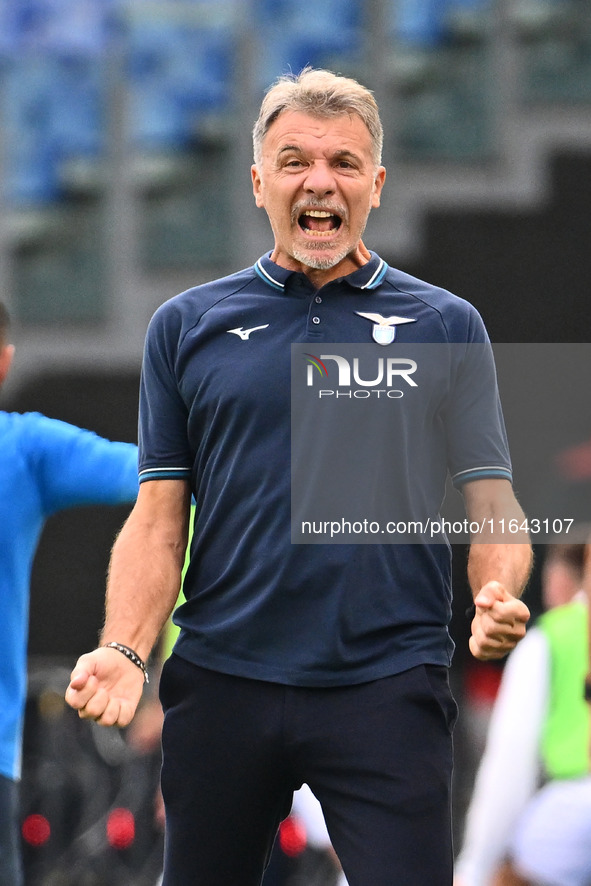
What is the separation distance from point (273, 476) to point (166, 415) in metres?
0.23

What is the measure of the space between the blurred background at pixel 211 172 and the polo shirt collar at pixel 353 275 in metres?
3.37

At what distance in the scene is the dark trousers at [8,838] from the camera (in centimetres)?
284

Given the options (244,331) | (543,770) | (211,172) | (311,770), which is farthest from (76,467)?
(211,172)

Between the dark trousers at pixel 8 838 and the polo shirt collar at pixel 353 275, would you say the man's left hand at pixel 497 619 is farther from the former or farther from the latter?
the dark trousers at pixel 8 838

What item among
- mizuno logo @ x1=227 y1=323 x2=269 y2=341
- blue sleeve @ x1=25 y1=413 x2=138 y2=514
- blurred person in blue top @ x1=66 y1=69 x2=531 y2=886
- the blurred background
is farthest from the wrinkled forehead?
the blurred background

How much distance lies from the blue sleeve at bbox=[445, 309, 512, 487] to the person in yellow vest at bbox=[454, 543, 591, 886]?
1922 millimetres

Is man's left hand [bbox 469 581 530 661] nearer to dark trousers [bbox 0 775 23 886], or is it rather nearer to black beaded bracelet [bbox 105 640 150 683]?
black beaded bracelet [bbox 105 640 150 683]

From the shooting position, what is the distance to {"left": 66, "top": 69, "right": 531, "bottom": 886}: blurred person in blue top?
2098 mm

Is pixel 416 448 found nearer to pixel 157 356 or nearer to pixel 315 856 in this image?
pixel 157 356

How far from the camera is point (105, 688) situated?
82.7 inches

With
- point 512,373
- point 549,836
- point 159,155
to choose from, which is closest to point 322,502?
point 549,836

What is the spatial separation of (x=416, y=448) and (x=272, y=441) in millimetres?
217

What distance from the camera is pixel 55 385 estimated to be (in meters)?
5.88

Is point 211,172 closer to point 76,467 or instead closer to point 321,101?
point 76,467
